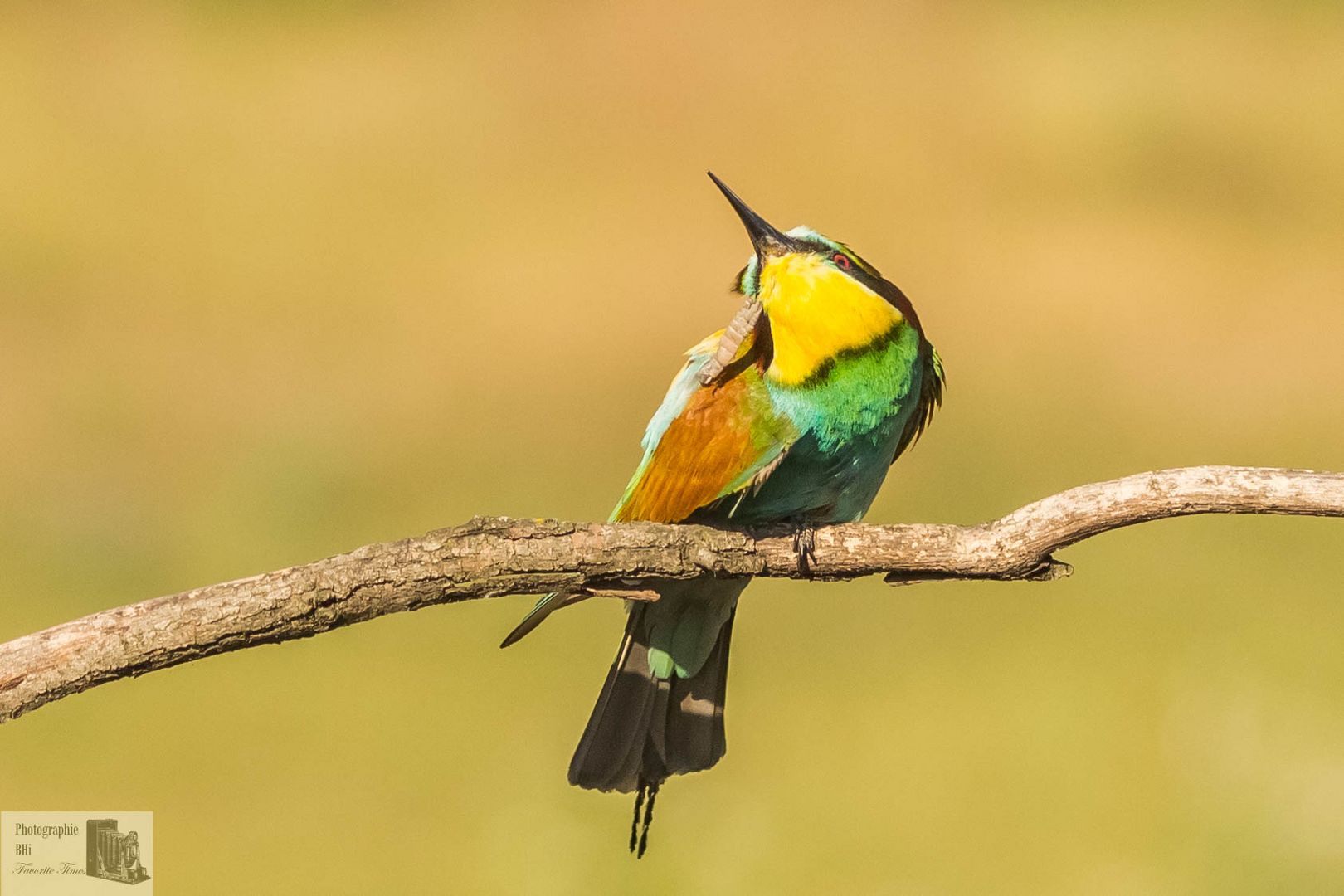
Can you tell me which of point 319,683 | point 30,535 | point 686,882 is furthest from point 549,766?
point 30,535

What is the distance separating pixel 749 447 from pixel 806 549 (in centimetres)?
19

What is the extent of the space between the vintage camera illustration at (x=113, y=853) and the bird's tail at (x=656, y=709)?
67 cm

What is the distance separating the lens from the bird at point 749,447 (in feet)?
5.43

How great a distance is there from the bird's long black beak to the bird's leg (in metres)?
0.39

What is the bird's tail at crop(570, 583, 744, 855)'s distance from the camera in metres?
1.85

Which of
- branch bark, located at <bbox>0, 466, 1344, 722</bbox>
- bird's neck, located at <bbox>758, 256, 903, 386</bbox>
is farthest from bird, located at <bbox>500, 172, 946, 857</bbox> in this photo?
branch bark, located at <bbox>0, 466, 1344, 722</bbox>

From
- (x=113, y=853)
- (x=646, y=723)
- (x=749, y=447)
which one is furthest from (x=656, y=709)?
(x=113, y=853)

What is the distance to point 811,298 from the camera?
5.53ft

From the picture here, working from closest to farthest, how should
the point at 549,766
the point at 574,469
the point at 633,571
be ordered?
1. the point at 633,571
2. the point at 549,766
3. the point at 574,469

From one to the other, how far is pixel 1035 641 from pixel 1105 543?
0.47 metres

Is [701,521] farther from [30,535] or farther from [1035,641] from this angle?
[30,535]

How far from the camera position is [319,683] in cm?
350

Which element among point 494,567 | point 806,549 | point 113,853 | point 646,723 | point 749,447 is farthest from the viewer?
point 113,853

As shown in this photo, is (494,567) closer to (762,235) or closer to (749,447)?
(749,447)
